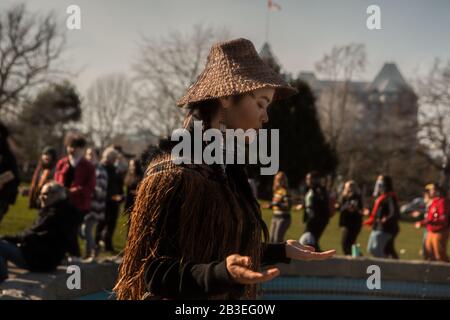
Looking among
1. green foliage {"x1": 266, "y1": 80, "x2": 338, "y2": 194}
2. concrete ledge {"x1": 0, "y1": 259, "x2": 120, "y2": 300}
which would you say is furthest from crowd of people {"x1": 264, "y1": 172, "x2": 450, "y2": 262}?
green foliage {"x1": 266, "y1": 80, "x2": 338, "y2": 194}

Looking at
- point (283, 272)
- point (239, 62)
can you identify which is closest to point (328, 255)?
point (239, 62)

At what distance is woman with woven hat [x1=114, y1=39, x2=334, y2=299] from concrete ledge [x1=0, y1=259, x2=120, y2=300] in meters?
2.97

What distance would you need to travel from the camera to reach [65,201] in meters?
6.43

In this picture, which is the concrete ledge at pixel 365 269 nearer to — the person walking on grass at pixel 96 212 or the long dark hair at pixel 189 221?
the person walking on grass at pixel 96 212

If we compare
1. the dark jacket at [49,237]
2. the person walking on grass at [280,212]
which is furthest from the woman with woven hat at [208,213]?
the person walking on grass at [280,212]

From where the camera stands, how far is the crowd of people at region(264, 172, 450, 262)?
373 inches

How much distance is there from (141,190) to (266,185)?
25.0m

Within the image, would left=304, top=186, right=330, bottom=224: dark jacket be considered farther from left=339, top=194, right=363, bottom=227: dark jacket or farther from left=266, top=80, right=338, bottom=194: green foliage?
left=266, top=80, right=338, bottom=194: green foliage

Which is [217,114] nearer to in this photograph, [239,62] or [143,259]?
[239,62]

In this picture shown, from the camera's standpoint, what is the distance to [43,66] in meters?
28.6

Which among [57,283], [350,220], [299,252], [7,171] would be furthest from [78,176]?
[299,252]

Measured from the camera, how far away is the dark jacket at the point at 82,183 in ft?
25.7

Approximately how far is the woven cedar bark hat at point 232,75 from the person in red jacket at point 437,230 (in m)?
7.84

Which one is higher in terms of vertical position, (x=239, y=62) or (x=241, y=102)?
(x=239, y=62)
